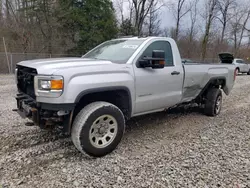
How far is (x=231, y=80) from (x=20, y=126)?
562 cm

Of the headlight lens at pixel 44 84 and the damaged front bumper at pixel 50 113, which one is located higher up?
the headlight lens at pixel 44 84

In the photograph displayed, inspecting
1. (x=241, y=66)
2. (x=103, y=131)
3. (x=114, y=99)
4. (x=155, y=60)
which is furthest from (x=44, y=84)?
(x=241, y=66)

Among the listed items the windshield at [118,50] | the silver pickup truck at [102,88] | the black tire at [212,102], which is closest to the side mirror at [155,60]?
the silver pickup truck at [102,88]

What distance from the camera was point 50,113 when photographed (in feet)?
9.87

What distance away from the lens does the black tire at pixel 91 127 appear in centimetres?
304

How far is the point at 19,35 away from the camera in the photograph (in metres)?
17.8

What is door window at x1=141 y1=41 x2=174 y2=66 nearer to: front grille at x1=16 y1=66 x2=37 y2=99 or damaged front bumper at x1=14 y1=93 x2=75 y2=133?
damaged front bumper at x1=14 y1=93 x2=75 y2=133

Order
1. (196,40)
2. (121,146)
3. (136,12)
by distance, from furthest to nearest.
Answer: (196,40) < (136,12) < (121,146)

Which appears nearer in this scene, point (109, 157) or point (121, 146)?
point (109, 157)

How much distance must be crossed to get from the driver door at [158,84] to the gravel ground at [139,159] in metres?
0.67

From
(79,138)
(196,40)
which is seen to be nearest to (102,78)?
(79,138)

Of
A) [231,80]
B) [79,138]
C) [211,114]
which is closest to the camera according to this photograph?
[79,138]

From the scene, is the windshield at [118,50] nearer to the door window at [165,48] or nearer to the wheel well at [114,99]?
the door window at [165,48]

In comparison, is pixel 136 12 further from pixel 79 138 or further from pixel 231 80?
pixel 79 138
